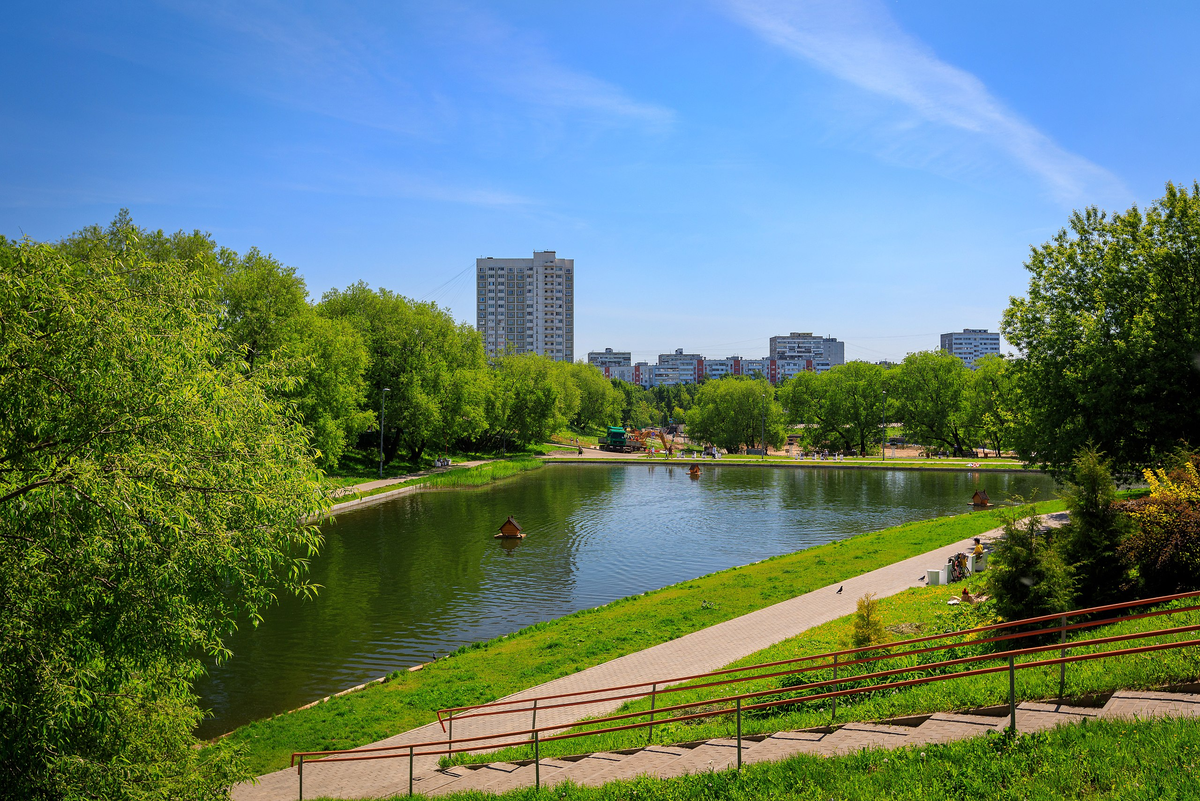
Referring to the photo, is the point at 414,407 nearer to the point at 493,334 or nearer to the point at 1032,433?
the point at 1032,433

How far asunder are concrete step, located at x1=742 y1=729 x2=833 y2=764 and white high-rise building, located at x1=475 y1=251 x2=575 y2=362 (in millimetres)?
179230

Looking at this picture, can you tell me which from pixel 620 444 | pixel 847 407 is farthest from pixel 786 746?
pixel 620 444

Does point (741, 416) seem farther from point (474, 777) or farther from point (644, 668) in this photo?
point (474, 777)

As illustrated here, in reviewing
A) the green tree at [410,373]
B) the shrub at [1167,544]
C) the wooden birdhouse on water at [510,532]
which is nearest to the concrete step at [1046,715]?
the shrub at [1167,544]

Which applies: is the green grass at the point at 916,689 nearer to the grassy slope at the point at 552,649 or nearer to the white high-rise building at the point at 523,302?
the grassy slope at the point at 552,649

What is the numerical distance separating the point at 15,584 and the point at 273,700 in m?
9.58

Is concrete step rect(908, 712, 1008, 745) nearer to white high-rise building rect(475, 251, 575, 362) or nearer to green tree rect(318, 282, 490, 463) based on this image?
green tree rect(318, 282, 490, 463)

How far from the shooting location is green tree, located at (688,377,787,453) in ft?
300

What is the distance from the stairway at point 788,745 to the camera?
7.17 m

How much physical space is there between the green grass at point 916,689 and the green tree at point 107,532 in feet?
15.5

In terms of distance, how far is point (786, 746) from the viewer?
8398 mm

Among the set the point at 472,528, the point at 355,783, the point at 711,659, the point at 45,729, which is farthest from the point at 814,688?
the point at 472,528

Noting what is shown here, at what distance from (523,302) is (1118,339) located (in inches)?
6647

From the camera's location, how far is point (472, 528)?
36.3 meters
